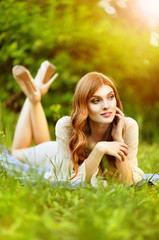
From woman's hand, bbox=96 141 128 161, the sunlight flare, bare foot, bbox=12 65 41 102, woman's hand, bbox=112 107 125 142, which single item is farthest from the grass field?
the sunlight flare

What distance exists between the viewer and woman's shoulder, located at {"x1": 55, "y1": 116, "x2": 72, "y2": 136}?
2.51 metres

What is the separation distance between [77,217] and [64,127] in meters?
1.14

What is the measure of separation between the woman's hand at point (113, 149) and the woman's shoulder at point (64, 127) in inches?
16.5

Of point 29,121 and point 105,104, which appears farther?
point 29,121

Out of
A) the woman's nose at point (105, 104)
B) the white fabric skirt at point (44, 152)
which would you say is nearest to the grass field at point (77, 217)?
the woman's nose at point (105, 104)

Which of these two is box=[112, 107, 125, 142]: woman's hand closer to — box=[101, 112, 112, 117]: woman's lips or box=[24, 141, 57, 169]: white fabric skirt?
box=[101, 112, 112, 117]: woman's lips

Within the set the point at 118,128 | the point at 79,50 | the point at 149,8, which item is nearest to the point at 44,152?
the point at 118,128

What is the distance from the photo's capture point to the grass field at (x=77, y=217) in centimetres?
120

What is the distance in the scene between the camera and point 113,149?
85.9 inches

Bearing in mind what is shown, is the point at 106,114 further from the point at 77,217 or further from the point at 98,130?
the point at 77,217

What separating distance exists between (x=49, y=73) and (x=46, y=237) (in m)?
2.91

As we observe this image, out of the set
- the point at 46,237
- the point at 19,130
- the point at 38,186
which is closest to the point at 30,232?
the point at 46,237

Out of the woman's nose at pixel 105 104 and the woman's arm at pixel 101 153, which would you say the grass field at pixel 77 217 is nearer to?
the woman's arm at pixel 101 153

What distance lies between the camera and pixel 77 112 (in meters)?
2.45
